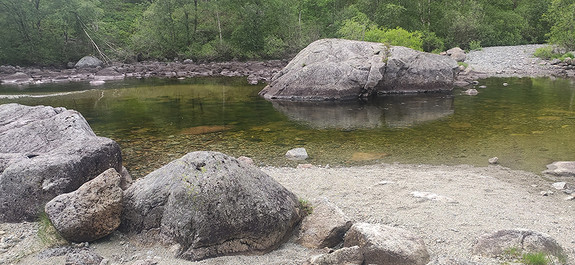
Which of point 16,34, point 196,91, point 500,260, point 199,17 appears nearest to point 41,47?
point 16,34

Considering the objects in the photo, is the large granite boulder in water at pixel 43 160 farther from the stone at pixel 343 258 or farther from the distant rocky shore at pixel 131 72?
the distant rocky shore at pixel 131 72

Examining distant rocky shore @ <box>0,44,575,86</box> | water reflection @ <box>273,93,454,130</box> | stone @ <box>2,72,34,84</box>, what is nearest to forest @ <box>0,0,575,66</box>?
distant rocky shore @ <box>0,44,575,86</box>

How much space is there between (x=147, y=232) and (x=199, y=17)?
178 ft

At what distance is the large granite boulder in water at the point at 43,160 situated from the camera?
6.92 meters

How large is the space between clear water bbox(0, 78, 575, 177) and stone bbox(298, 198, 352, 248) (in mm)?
4960

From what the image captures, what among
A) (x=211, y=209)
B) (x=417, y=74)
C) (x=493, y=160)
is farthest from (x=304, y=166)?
(x=417, y=74)

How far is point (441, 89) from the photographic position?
1025 inches

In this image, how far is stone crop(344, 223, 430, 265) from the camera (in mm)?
5184

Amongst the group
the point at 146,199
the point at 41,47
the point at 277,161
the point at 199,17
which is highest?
the point at 199,17

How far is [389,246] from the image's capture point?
525 centimetres

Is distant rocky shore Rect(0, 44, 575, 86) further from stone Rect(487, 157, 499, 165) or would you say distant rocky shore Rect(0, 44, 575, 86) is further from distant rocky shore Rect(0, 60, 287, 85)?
stone Rect(487, 157, 499, 165)

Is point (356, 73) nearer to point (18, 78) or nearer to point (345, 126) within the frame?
point (345, 126)

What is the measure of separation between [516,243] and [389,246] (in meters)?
1.80

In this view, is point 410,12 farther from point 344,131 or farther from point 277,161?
point 277,161
